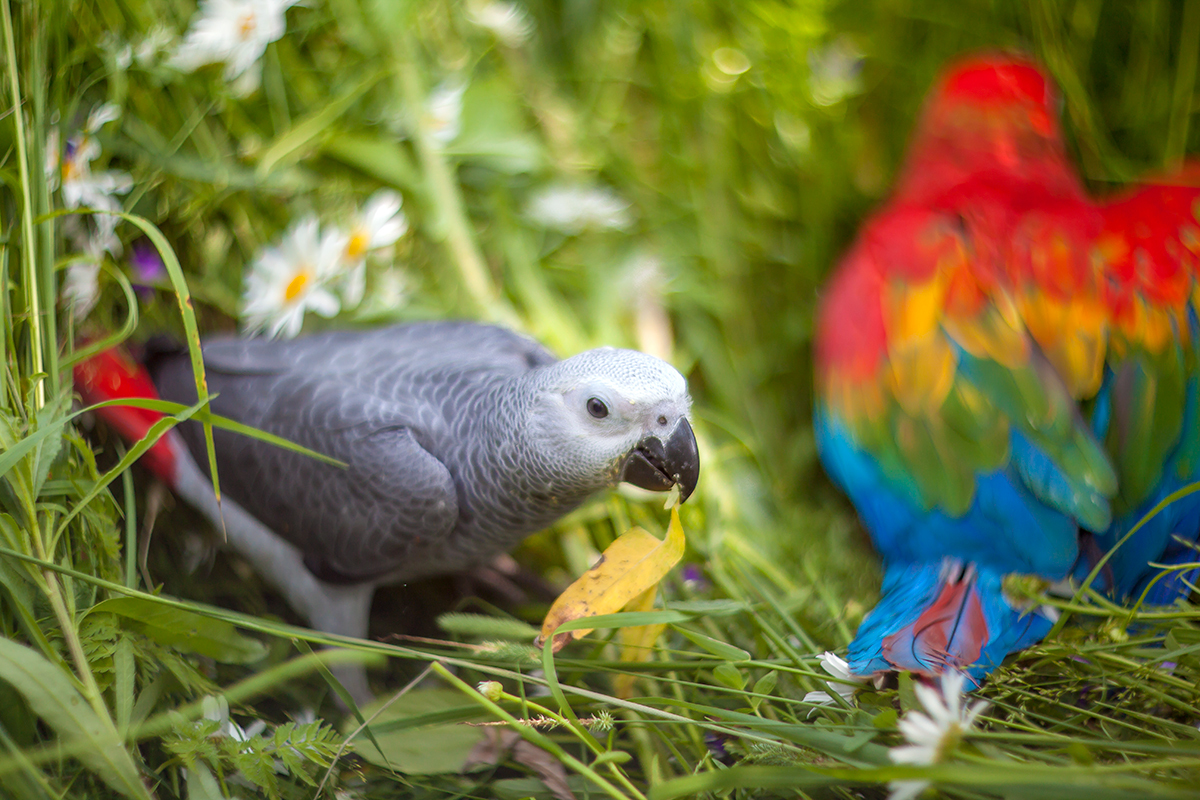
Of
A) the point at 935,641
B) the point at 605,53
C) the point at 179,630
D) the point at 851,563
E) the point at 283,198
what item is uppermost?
the point at 605,53

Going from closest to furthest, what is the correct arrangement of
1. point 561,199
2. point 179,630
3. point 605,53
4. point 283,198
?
point 179,630 < point 283,198 < point 561,199 < point 605,53

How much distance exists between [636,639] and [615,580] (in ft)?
0.54

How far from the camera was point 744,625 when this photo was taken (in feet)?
3.27

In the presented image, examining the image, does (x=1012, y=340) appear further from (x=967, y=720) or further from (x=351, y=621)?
(x=351, y=621)

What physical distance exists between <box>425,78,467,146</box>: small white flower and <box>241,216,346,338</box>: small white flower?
0.32 metres

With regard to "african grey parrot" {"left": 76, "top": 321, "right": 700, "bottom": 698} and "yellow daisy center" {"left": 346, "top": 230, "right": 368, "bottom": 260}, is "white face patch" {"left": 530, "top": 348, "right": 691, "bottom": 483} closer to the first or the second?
"african grey parrot" {"left": 76, "top": 321, "right": 700, "bottom": 698}

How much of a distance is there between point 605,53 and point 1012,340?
107 centimetres

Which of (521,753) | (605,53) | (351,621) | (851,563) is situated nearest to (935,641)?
(851,563)

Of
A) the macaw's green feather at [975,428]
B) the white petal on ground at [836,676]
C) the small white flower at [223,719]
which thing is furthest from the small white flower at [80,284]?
the macaw's green feather at [975,428]

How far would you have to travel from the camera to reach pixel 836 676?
2.53 ft

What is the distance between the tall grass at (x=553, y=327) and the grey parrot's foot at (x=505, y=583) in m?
0.04

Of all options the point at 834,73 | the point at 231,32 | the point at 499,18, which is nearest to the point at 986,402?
the point at 834,73

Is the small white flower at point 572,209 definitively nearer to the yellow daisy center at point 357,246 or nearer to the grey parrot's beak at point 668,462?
the yellow daisy center at point 357,246

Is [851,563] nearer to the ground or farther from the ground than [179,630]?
nearer to the ground
